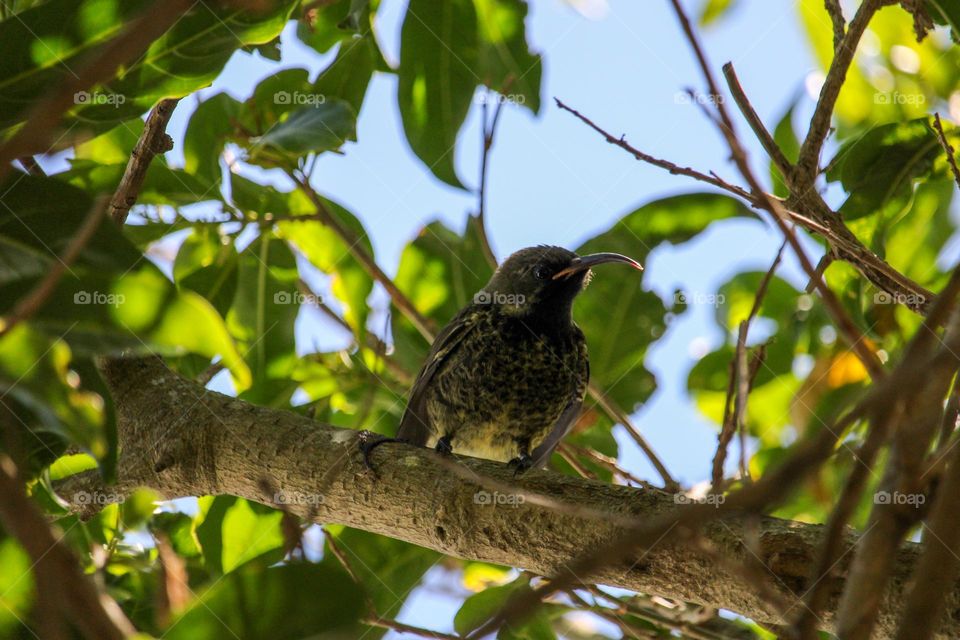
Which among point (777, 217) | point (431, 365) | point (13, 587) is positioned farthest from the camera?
point (431, 365)

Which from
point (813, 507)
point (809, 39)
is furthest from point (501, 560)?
point (809, 39)

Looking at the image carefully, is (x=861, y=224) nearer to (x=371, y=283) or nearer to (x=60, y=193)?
(x=371, y=283)

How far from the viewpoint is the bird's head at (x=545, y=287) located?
4.73m

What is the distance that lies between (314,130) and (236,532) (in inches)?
61.1

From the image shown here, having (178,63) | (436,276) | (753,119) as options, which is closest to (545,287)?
(436,276)

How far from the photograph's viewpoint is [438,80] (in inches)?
124

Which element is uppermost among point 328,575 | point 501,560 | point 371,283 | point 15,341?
point 371,283

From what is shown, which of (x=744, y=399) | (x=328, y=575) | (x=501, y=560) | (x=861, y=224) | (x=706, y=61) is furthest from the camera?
(x=861, y=224)

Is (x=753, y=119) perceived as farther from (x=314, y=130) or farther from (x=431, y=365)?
(x=431, y=365)

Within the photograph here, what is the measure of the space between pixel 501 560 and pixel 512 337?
2.04m

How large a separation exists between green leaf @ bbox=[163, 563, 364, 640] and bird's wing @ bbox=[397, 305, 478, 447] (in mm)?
2712

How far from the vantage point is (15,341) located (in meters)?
1.69

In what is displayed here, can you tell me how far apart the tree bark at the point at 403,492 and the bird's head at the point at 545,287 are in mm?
1777

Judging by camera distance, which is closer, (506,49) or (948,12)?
(948,12)
